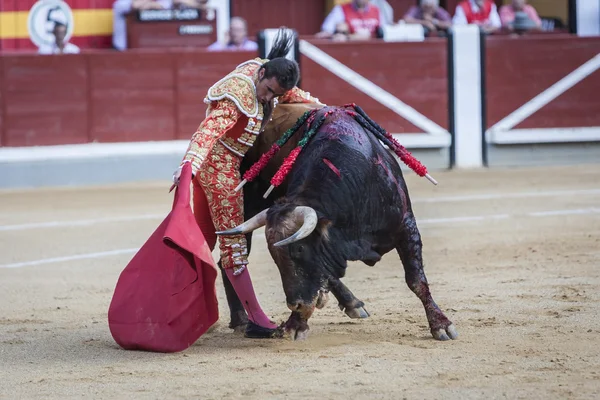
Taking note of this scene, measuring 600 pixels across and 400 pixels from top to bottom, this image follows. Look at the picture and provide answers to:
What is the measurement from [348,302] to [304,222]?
0.83 meters

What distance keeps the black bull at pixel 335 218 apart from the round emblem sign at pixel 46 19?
6.87 metres

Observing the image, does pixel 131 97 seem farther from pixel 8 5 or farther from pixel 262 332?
pixel 262 332

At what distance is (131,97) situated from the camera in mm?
9508

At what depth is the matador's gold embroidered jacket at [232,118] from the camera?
380 cm

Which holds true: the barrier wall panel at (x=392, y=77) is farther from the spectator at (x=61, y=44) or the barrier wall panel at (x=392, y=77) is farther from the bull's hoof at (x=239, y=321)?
the bull's hoof at (x=239, y=321)

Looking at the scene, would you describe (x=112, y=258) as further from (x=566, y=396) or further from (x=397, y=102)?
(x=397, y=102)

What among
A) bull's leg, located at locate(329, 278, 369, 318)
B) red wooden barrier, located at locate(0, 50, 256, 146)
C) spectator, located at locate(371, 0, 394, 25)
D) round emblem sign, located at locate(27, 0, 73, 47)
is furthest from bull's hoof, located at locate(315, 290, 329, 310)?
spectator, located at locate(371, 0, 394, 25)

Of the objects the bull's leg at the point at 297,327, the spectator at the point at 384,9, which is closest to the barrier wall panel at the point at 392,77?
the spectator at the point at 384,9

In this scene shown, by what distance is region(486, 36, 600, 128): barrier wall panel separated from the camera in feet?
33.5

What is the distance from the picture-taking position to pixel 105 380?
11.1 feet

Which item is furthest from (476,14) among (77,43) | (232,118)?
(232,118)

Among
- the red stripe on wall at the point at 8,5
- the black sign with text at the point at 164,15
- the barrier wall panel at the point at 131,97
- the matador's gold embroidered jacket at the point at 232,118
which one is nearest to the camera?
the matador's gold embroidered jacket at the point at 232,118

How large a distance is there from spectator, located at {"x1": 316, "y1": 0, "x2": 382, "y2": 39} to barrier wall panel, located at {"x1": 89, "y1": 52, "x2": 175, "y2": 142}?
5.37 ft

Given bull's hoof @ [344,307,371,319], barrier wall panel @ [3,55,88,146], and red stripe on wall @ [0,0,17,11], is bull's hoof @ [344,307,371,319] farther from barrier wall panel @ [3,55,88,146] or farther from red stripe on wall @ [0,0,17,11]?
red stripe on wall @ [0,0,17,11]
